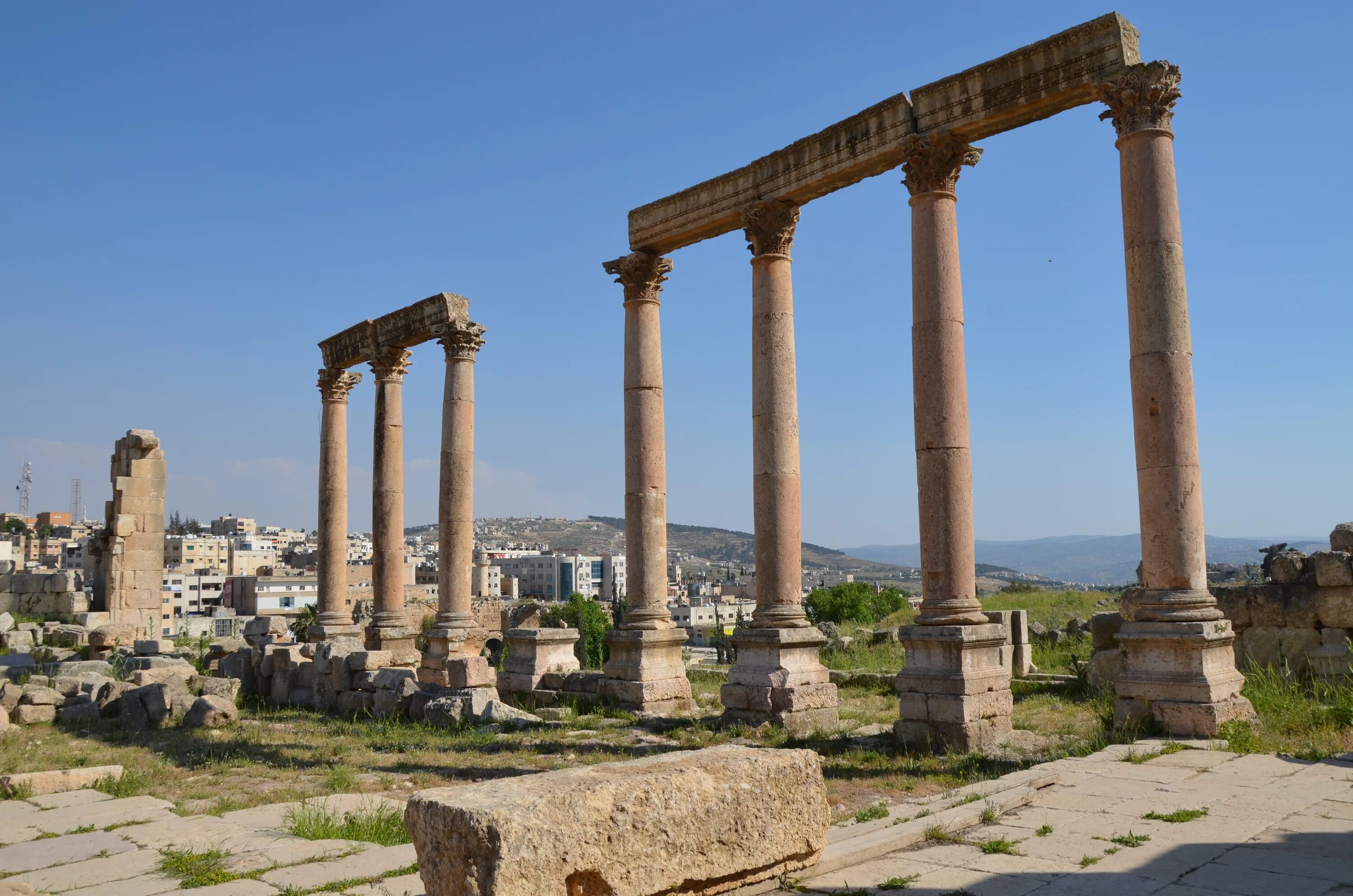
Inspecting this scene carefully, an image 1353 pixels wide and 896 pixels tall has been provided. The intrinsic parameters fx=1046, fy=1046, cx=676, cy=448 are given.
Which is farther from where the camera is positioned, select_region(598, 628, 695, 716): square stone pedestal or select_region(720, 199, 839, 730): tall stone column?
select_region(598, 628, 695, 716): square stone pedestal

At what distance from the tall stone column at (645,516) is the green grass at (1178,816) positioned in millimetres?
9722

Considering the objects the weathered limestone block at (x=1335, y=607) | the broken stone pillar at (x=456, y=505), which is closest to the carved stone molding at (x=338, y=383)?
the broken stone pillar at (x=456, y=505)

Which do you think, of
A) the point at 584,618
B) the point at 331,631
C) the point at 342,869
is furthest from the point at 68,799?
the point at 584,618

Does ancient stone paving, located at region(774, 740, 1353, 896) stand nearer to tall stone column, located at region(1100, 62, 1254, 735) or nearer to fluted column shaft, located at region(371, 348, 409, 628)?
tall stone column, located at region(1100, 62, 1254, 735)

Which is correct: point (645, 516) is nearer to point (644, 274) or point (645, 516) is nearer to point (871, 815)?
point (644, 274)

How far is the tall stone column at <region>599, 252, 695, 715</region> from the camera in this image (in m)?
17.0

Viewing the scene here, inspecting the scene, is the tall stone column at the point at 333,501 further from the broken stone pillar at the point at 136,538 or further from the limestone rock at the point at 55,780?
the limestone rock at the point at 55,780

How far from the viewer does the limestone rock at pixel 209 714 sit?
16297 mm

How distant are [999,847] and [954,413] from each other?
23.3 ft

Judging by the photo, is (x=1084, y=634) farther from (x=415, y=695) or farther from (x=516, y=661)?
(x=415, y=695)

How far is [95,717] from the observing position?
16.9 metres

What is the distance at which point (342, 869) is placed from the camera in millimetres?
7109

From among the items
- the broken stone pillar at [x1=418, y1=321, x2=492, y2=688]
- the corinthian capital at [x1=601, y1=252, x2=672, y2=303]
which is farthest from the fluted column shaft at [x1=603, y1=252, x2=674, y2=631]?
the broken stone pillar at [x1=418, y1=321, x2=492, y2=688]

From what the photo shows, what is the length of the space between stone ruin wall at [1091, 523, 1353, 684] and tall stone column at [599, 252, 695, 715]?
269 inches
